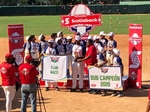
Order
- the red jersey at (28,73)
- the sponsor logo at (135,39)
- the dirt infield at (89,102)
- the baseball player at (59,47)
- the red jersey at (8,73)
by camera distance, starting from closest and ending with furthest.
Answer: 1. the red jersey at (28,73)
2. the red jersey at (8,73)
3. the dirt infield at (89,102)
4. the sponsor logo at (135,39)
5. the baseball player at (59,47)

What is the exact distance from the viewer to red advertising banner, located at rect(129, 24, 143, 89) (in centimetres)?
1583

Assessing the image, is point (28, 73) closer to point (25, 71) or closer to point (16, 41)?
point (25, 71)

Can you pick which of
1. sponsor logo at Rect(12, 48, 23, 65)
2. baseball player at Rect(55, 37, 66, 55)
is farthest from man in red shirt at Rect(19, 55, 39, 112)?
sponsor logo at Rect(12, 48, 23, 65)

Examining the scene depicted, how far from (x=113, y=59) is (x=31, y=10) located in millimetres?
55426

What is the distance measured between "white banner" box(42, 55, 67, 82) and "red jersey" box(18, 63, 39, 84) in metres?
4.92

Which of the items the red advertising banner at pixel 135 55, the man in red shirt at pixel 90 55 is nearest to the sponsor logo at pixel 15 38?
the man in red shirt at pixel 90 55

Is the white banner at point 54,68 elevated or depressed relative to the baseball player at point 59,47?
depressed

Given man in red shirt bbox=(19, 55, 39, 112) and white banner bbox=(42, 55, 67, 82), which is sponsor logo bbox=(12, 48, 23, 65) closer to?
white banner bbox=(42, 55, 67, 82)

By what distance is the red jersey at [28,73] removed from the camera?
11.0 m

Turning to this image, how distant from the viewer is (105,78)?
15.1 m

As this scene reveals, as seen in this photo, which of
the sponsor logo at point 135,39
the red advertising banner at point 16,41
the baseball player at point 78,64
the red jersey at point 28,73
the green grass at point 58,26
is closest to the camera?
the red jersey at point 28,73

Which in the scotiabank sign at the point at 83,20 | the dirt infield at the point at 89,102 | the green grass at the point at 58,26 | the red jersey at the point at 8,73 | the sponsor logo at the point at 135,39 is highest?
the green grass at the point at 58,26

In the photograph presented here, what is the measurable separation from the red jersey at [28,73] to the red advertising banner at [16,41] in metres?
6.82

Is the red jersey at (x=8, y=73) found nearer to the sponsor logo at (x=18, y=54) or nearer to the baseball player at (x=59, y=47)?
the baseball player at (x=59, y=47)
